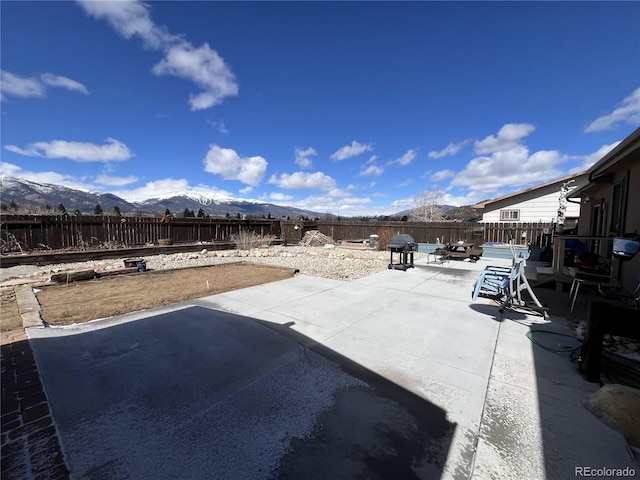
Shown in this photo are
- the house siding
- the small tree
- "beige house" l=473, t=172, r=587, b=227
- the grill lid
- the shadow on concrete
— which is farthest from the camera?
the small tree

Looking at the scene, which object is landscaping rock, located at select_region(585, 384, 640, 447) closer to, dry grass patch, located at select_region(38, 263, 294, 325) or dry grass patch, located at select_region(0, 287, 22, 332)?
dry grass patch, located at select_region(38, 263, 294, 325)

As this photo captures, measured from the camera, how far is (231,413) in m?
→ 2.16

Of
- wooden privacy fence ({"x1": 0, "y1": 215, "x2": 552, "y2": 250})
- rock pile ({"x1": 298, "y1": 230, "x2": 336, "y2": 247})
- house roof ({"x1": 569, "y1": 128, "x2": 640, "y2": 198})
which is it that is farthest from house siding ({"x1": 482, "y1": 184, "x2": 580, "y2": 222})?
house roof ({"x1": 569, "y1": 128, "x2": 640, "y2": 198})

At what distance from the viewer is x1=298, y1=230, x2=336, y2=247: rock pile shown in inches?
693

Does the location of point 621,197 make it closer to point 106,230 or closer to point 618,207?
point 618,207

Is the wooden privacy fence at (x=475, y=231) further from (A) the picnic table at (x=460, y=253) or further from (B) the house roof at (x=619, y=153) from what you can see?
(B) the house roof at (x=619, y=153)

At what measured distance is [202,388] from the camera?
2.50m

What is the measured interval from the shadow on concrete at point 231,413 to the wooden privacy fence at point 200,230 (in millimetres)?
11182

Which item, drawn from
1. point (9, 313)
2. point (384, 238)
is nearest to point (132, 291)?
point (9, 313)

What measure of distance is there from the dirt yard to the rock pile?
28.6ft

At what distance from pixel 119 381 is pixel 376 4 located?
11008 millimetres

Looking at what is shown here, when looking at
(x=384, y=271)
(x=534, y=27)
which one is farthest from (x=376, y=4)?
(x=384, y=271)

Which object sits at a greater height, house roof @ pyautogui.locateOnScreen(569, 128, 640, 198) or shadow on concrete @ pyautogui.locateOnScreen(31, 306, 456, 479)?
house roof @ pyautogui.locateOnScreen(569, 128, 640, 198)

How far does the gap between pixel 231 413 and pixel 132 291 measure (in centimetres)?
519
